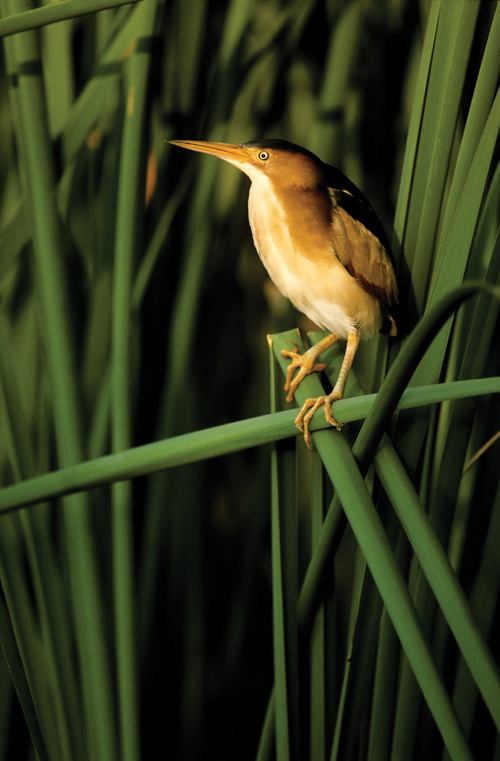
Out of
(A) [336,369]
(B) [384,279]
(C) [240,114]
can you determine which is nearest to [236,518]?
(A) [336,369]

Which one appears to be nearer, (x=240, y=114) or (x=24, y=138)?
(x=24, y=138)

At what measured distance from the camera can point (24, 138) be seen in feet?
1.73

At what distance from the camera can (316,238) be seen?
736mm

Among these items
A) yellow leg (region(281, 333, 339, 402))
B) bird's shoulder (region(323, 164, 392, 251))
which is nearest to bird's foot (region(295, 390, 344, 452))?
yellow leg (region(281, 333, 339, 402))

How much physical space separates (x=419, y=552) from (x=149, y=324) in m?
0.53

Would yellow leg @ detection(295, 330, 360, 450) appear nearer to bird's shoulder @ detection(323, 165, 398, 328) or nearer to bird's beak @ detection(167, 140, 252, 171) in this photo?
bird's shoulder @ detection(323, 165, 398, 328)

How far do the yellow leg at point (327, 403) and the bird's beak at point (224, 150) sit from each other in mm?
259

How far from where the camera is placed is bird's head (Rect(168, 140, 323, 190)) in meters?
0.71

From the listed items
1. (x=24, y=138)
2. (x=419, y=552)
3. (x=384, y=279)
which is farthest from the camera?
(x=384, y=279)

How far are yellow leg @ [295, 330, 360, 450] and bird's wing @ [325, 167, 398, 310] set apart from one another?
7 cm

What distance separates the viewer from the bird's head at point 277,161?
0.71 meters

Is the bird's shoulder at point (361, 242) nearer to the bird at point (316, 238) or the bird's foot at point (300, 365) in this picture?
the bird at point (316, 238)

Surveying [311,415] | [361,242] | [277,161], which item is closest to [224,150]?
[277,161]

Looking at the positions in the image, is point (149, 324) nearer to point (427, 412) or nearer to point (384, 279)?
point (384, 279)
